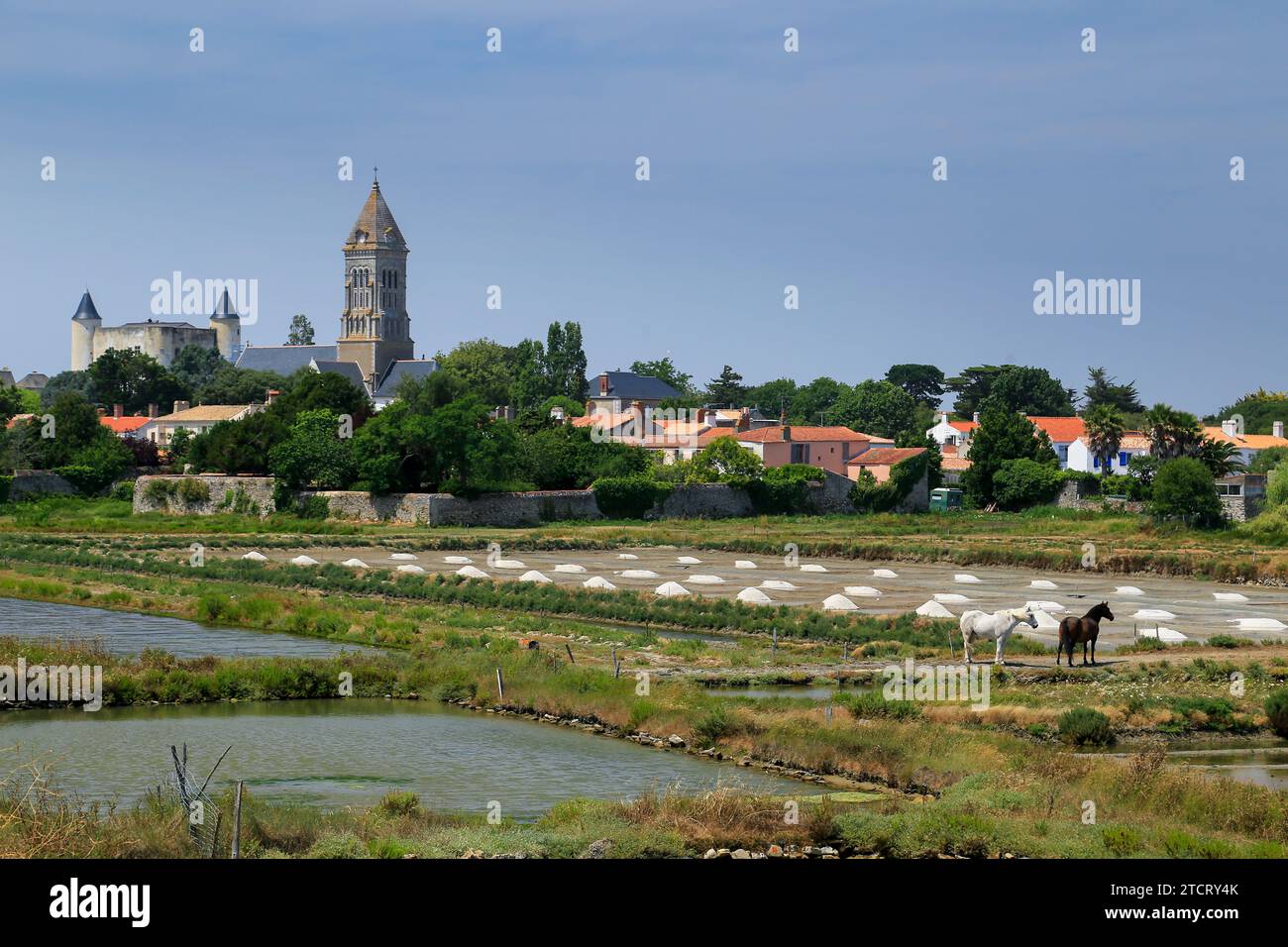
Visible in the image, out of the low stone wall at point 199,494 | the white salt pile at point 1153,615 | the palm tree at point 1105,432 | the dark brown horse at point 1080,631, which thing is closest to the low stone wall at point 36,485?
the low stone wall at point 199,494

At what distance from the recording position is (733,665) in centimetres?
3562

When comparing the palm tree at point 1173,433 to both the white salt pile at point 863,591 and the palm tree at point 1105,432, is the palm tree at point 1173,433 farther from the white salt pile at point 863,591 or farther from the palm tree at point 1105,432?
the white salt pile at point 863,591

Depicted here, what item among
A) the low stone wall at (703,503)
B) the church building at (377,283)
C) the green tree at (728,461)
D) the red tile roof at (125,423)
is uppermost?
the church building at (377,283)

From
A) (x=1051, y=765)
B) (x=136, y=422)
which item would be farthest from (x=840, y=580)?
(x=136, y=422)

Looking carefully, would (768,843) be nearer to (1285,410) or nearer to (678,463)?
(678,463)

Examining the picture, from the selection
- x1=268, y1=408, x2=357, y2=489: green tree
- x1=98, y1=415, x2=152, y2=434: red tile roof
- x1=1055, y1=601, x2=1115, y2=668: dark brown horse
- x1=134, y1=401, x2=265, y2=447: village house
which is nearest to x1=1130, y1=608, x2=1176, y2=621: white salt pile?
x1=1055, y1=601, x2=1115, y2=668: dark brown horse

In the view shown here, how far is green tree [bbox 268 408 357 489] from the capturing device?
80688 millimetres

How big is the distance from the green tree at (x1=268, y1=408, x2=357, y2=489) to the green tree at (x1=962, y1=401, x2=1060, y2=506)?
4026 centimetres

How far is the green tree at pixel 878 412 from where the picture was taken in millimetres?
146625

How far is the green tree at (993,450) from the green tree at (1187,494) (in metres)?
18.1

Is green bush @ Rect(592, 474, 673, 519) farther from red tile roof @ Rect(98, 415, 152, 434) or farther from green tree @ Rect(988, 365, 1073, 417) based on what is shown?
green tree @ Rect(988, 365, 1073, 417)

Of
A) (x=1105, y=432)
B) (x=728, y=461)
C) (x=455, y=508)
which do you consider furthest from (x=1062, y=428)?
(x=455, y=508)

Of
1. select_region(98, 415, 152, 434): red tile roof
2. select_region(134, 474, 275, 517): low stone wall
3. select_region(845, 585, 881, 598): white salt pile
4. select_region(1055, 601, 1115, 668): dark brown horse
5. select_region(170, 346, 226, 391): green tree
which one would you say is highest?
select_region(170, 346, 226, 391): green tree

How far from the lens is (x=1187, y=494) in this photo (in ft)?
249
